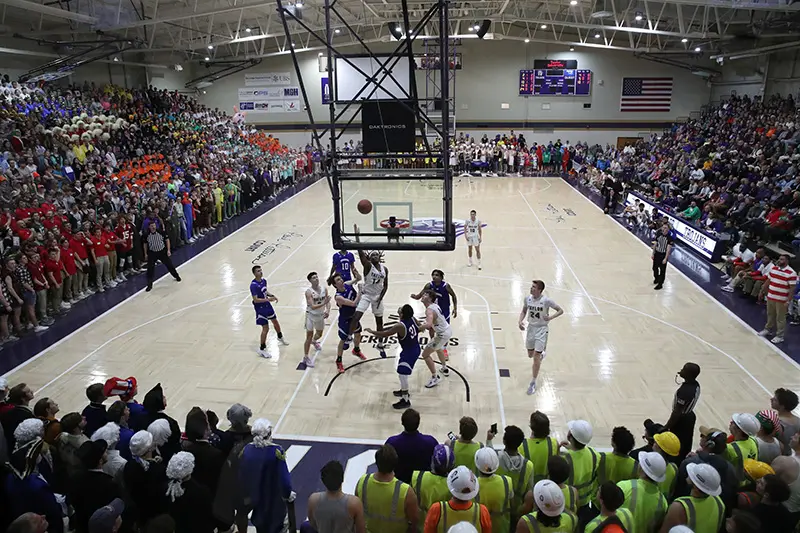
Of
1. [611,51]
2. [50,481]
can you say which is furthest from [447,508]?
[611,51]

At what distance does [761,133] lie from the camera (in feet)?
75.3

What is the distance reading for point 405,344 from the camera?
795 cm

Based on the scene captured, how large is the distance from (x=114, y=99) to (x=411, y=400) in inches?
948

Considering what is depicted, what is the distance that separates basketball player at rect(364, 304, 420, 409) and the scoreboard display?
31.0 meters

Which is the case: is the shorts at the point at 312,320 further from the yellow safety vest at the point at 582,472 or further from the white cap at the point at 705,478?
the white cap at the point at 705,478

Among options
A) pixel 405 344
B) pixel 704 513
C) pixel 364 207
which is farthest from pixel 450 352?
pixel 704 513

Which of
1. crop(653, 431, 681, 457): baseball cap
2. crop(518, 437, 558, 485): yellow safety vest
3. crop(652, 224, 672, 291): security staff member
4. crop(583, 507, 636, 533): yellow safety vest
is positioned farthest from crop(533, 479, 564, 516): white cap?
crop(652, 224, 672, 291): security staff member

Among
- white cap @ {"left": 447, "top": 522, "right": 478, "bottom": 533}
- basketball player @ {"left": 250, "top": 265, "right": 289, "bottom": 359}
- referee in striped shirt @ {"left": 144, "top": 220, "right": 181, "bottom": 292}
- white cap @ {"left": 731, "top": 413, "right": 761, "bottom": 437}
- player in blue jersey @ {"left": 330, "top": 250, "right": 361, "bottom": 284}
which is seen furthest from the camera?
referee in striped shirt @ {"left": 144, "top": 220, "right": 181, "bottom": 292}

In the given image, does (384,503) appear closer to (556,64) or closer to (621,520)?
(621,520)

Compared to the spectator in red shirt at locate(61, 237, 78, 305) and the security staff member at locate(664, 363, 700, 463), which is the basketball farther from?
the spectator in red shirt at locate(61, 237, 78, 305)

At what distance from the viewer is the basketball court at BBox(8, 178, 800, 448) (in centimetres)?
812

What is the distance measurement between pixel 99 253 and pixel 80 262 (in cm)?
61

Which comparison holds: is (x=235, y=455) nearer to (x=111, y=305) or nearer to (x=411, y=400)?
(x=411, y=400)

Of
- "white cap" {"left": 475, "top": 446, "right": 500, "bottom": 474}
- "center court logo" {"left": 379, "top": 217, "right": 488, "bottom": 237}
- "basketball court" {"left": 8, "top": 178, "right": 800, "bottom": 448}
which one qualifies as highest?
"center court logo" {"left": 379, "top": 217, "right": 488, "bottom": 237}
